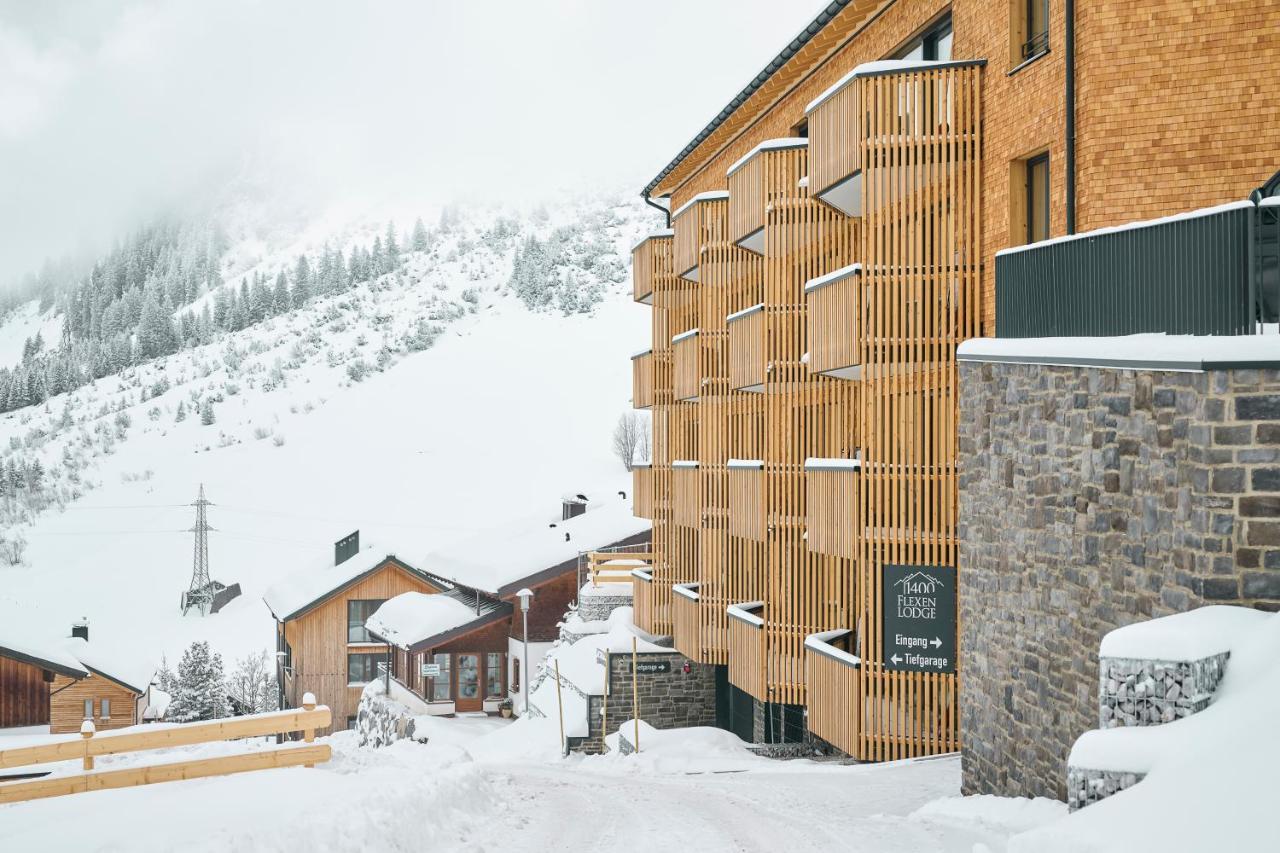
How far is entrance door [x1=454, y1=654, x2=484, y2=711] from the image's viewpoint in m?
40.9

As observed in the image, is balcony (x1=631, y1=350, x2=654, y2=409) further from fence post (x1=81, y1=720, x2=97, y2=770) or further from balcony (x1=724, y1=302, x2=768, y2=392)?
fence post (x1=81, y1=720, x2=97, y2=770)

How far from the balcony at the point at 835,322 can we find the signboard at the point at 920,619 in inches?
126

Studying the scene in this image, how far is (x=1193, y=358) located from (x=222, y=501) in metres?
96.1

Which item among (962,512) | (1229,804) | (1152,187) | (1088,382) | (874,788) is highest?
(1152,187)

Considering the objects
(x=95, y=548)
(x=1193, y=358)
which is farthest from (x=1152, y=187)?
(x=95, y=548)

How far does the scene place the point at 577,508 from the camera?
50219 mm

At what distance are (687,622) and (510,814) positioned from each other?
14044mm

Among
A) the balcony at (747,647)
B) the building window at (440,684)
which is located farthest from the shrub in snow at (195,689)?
the balcony at (747,647)

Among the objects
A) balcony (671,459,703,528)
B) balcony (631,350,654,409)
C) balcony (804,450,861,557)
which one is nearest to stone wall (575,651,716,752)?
balcony (671,459,703,528)

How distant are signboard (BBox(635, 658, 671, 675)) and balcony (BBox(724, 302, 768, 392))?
7.58 meters

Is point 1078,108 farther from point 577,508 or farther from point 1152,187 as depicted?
point 577,508

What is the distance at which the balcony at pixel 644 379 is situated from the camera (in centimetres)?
3219

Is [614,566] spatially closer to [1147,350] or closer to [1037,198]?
[1037,198]

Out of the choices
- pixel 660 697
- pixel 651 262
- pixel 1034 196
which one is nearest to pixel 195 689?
pixel 660 697
